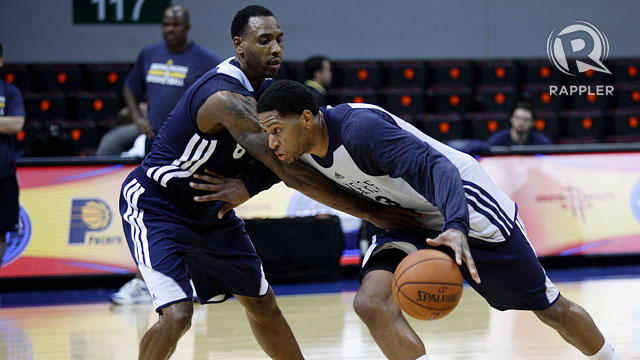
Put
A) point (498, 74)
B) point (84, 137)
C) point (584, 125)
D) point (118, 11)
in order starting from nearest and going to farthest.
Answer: point (84, 137)
point (584, 125)
point (498, 74)
point (118, 11)

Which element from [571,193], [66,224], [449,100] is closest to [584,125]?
[449,100]

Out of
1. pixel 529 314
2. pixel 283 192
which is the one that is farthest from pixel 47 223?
pixel 529 314

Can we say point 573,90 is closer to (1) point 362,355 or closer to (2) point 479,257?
(1) point 362,355

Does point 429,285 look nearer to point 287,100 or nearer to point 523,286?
point 523,286

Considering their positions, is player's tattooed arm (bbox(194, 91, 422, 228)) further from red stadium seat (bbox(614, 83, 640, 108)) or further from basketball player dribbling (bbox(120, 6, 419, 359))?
red stadium seat (bbox(614, 83, 640, 108))

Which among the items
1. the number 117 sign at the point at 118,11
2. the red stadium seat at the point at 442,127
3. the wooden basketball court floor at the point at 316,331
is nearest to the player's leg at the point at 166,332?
the wooden basketball court floor at the point at 316,331

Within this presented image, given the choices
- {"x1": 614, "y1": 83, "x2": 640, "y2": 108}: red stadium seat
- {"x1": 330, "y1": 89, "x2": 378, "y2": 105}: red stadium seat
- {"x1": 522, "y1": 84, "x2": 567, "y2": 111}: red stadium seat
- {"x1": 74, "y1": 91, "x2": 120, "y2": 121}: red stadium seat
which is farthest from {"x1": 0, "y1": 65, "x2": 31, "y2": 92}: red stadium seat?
{"x1": 614, "y1": 83, "x2": 640, "y2": 108}: red stadium seat

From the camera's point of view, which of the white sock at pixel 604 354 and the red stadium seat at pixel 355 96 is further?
the red stadium seat at pixel 355 96

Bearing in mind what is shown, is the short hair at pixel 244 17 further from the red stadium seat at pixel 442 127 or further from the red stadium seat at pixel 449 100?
the red stadium seat at pixel 449 100

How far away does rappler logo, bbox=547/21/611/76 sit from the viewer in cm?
1173

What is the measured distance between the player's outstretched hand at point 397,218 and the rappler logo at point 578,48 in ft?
28.3

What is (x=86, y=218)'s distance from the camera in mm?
7098

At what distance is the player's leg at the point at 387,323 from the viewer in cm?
323

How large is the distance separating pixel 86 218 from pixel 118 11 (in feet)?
19.4
